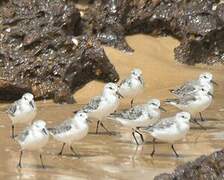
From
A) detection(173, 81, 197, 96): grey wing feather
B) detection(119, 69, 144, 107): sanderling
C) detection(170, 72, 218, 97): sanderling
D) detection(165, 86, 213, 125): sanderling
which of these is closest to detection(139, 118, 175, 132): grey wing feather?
detection(165, 86, 213, 125): sanderling

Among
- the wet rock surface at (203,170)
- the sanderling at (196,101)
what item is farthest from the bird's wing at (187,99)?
the wet rock surface at (203,170)

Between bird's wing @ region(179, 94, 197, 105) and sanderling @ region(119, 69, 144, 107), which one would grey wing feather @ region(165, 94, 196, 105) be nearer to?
bird's wing @ region(179, 94, 197, 105)

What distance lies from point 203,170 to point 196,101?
4923 mm

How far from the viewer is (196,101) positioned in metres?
11.4

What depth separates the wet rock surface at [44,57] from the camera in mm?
13297

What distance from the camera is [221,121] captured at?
38.1ft

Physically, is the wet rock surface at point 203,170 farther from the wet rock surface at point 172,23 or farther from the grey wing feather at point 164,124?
the wet rock surface at point 172,23

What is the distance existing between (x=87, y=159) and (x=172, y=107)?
3.46 m

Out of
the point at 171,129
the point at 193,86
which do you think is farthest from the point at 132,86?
the point at 171,129

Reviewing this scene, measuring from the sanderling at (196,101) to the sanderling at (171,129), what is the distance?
158cm

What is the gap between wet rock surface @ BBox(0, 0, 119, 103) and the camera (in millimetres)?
13297

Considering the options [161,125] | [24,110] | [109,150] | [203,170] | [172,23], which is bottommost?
[109,150]

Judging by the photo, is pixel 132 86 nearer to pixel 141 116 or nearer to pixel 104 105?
pixel 104 105

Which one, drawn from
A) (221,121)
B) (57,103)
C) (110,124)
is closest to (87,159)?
(110,124)
